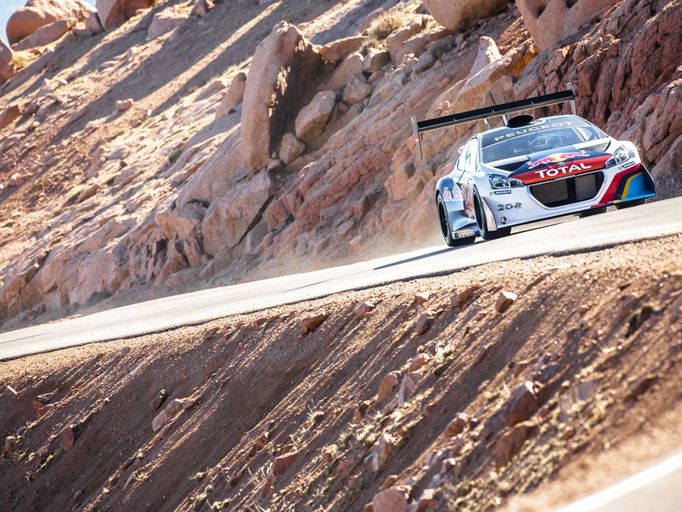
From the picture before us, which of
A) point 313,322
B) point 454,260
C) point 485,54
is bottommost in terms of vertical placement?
point 485,54

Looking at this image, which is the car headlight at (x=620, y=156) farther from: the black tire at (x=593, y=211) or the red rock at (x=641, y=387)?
the red rock at (x=641, y=387)

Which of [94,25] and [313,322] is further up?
[94,25]

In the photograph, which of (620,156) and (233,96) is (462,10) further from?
(620,156)

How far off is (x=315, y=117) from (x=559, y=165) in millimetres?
20889

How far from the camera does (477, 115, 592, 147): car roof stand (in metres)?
14.6

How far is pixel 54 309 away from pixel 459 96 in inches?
751

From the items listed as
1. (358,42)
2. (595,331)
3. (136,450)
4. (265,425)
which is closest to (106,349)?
(136,450)

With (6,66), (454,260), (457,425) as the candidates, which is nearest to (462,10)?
(454,260)

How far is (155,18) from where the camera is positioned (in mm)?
63969

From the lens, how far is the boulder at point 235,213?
33375 millimetres

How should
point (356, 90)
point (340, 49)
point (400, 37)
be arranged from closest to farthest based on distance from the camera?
1. point (356, 90)
2. point (400, 37)
3. point (340, 49)

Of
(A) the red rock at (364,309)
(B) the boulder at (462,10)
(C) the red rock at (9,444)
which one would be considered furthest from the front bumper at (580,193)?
(B) the boulder at (462,10)

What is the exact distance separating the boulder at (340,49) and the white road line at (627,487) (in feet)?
106

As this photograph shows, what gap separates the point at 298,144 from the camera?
33.7m
